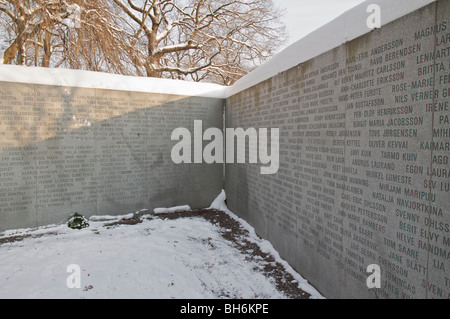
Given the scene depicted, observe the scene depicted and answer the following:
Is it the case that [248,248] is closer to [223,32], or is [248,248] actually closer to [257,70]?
[257,70]

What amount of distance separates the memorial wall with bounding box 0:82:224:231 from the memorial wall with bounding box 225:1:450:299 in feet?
10.3

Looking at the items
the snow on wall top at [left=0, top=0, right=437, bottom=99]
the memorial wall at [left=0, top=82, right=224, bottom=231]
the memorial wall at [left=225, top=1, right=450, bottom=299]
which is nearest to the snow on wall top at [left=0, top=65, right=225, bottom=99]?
the snow on wall top at [left=0, top=0, right=437, bottom=99]

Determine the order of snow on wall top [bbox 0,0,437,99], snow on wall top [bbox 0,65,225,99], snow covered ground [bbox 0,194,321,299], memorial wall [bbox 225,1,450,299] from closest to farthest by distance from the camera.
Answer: memorial wall [bbox 225,1,450,299] < snow on wall top [bbox 0,0,437,99] < snow covered ground [bbox 0,194,321,299] < snow on wall top [bbox 0,65,225,99]

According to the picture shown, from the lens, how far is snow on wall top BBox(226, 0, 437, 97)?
208cm

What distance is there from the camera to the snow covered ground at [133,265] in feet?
9.77

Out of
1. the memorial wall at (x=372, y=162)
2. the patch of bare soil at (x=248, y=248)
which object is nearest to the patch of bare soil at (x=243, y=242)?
the patch of bare soil at (x=248, y=248)

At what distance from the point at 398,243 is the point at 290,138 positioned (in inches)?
78.3

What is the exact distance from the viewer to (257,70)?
4816mm

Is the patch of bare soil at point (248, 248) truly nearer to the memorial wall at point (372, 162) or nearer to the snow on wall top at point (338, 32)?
the memorial wall at point (372, 162)

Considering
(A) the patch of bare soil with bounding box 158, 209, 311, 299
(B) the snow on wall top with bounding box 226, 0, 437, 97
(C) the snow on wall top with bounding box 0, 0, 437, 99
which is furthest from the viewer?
(A) the patch of bare soil with bounding box 158, 209, 311, 299

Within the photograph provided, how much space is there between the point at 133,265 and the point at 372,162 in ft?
10.3

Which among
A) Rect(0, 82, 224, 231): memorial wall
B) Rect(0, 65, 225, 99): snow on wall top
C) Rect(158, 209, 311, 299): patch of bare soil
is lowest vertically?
Rect(158, 209, 311, 299): patch of bare soil

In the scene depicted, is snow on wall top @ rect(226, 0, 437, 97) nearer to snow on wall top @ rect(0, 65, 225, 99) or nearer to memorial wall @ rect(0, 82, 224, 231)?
snow on wall top @ rect(0, 65, 225, 99)
